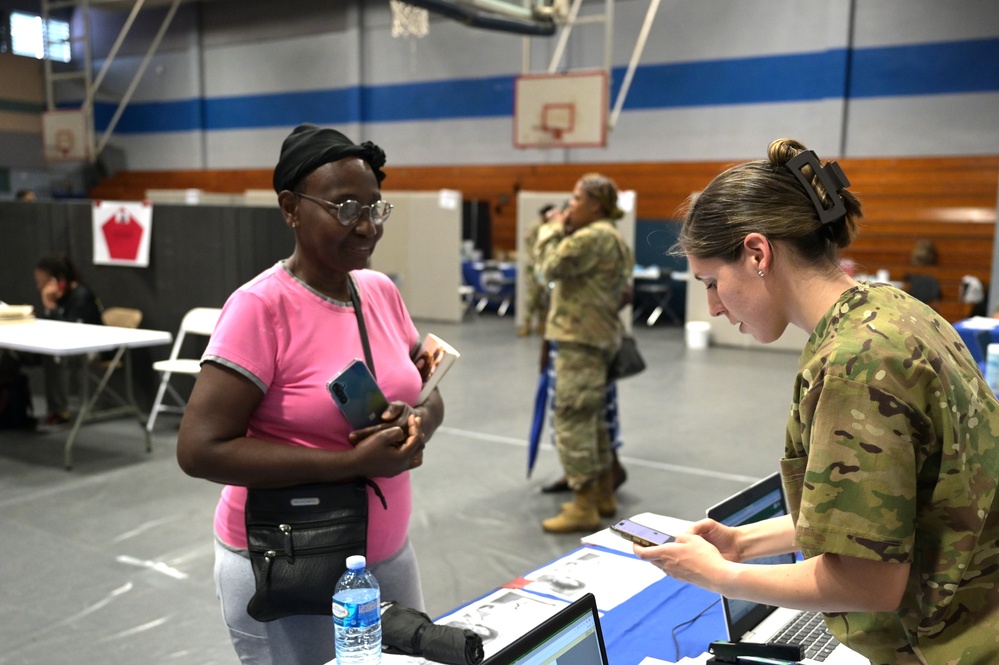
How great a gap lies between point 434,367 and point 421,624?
586 mm

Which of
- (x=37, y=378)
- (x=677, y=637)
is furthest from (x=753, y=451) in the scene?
(x=37, y=378)

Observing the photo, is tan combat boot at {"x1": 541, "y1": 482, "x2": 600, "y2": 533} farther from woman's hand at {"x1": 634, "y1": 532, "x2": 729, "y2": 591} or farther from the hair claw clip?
the hair claw clip

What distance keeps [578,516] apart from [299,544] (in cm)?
257

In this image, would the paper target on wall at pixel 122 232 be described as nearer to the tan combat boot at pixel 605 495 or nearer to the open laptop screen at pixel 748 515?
the tan combat boot at pixel 605 495

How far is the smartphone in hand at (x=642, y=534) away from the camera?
119 centimetres

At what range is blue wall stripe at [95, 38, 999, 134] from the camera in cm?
942

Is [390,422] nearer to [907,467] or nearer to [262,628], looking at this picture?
[262,628]

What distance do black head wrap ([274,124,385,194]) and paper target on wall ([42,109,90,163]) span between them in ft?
42.5

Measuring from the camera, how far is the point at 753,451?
5.16 metres

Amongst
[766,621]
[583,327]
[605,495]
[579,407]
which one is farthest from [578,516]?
[766,621]

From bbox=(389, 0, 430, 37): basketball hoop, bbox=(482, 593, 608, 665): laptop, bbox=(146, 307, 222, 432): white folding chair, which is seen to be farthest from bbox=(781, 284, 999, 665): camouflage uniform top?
bbox=(389, 0, 430, 37): basketball hoop

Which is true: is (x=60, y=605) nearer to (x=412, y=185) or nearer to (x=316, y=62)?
(x=412, y=185)

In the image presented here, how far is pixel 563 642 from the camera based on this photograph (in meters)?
1.18

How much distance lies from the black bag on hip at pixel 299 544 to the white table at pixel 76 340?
356 cm
